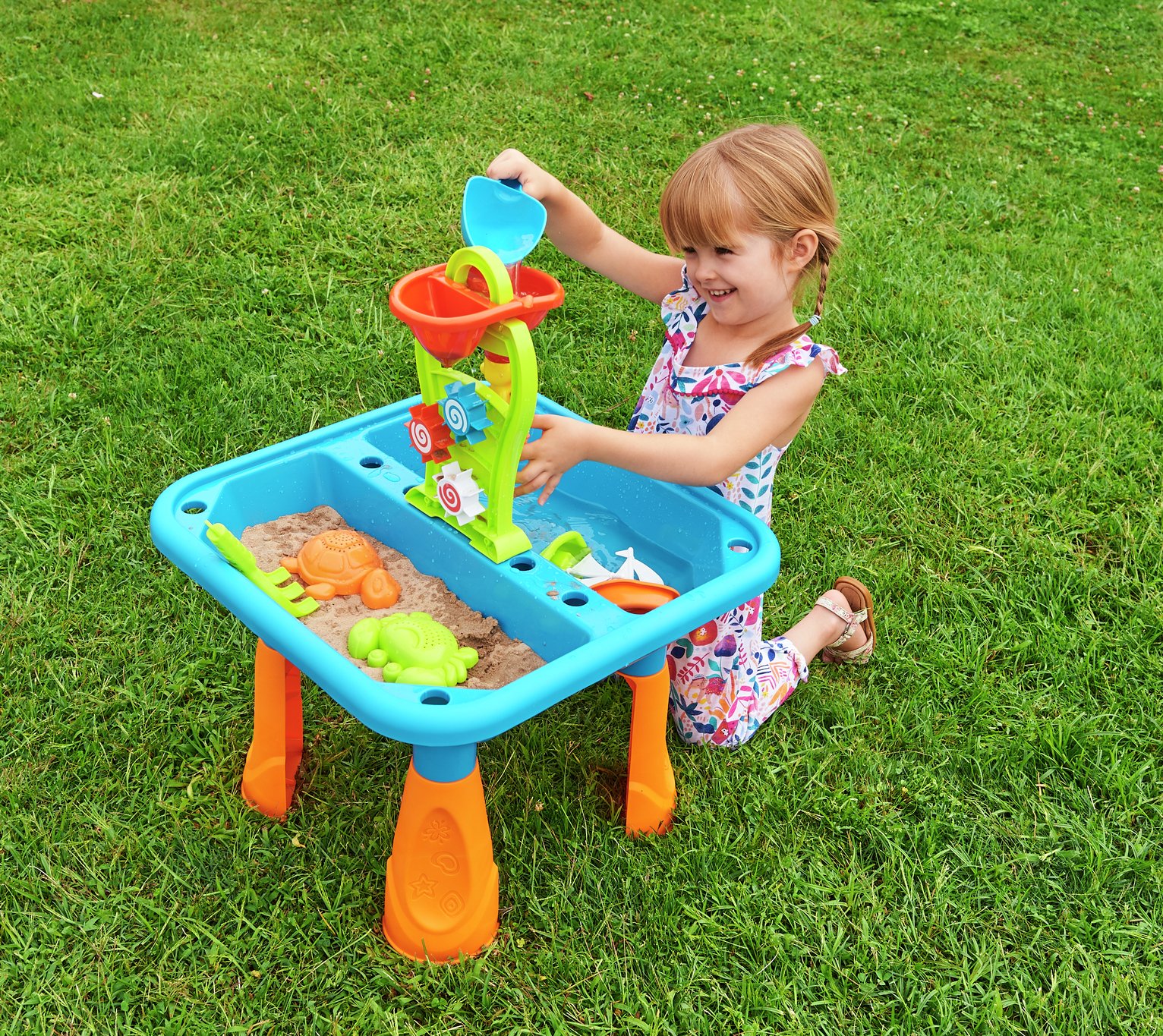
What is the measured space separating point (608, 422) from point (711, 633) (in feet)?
3.44

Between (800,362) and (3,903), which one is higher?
(800,362)

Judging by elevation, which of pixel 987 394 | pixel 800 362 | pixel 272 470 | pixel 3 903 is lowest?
pixel 3 903

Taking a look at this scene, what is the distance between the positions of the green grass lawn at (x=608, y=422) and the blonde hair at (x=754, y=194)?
0.92m

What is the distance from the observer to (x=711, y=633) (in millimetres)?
2180

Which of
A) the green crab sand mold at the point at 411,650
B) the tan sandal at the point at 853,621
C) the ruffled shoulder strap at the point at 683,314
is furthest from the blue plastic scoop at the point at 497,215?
the tan sandal at the point at 853,621

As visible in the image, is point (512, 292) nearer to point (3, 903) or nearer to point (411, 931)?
point (411, 931)

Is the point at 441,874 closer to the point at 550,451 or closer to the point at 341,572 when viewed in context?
the point at 341,572

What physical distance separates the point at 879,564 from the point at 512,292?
4.84ft

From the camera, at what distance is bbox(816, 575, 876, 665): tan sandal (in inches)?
95.3

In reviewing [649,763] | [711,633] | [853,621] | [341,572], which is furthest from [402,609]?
[853,621]

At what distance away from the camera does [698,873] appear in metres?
1.97

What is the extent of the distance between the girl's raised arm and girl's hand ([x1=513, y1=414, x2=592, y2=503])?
585 mm

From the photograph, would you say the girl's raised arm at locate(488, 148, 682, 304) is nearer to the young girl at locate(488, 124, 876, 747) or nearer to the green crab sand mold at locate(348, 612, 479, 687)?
the young girl at locate(488, 124, 876, 747)

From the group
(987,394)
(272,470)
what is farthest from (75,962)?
(987,394)
